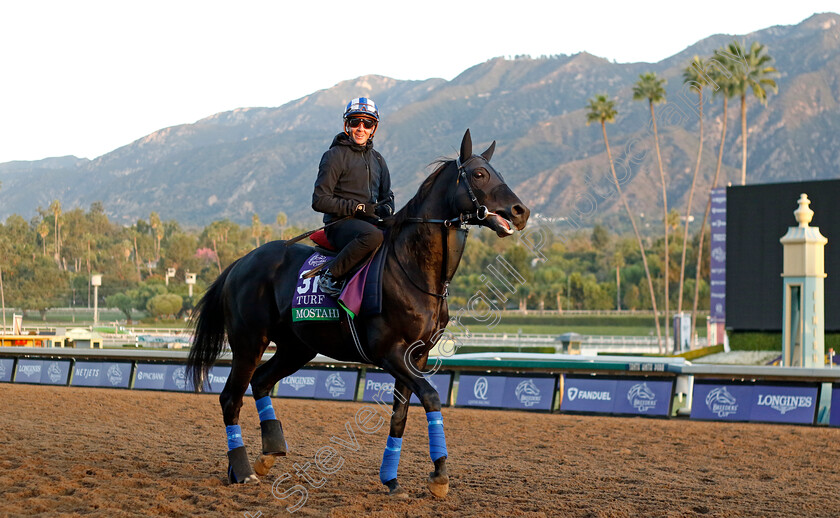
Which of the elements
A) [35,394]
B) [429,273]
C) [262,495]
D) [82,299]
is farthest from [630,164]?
[82,299]

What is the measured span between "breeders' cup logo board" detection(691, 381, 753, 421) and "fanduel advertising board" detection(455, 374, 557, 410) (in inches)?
108

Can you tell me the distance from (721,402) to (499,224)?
1038 cm

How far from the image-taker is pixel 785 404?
14594mm

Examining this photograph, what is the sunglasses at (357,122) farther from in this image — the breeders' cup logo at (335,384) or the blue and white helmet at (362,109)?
the breeders' cup logo at (335,384)

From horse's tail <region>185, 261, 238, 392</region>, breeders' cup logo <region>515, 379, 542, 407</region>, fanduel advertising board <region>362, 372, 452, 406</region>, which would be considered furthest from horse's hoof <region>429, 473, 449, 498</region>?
fanduel advertising board <region>362, 372, 452, 406</region>

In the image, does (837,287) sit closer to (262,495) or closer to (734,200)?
(734,200)

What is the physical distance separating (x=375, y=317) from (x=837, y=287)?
2964 centimetres

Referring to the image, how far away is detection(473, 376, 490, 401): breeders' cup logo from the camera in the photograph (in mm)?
16812

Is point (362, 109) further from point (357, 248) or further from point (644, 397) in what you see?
point (644, 397)

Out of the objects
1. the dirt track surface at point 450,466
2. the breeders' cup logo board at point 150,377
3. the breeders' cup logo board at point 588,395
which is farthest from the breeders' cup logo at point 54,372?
the breeders' cup logo board at point 588,395

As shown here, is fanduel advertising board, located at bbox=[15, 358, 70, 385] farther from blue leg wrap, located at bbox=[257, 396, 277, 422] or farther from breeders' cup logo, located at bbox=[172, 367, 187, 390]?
blue leg wrap, located at bbox=[257, 396, 277, 422]

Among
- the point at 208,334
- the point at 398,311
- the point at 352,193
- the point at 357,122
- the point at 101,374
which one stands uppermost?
the point at 357,122

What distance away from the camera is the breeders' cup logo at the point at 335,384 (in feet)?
58.3

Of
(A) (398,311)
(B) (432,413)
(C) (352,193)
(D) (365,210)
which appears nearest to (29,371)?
(C) (352,193)
